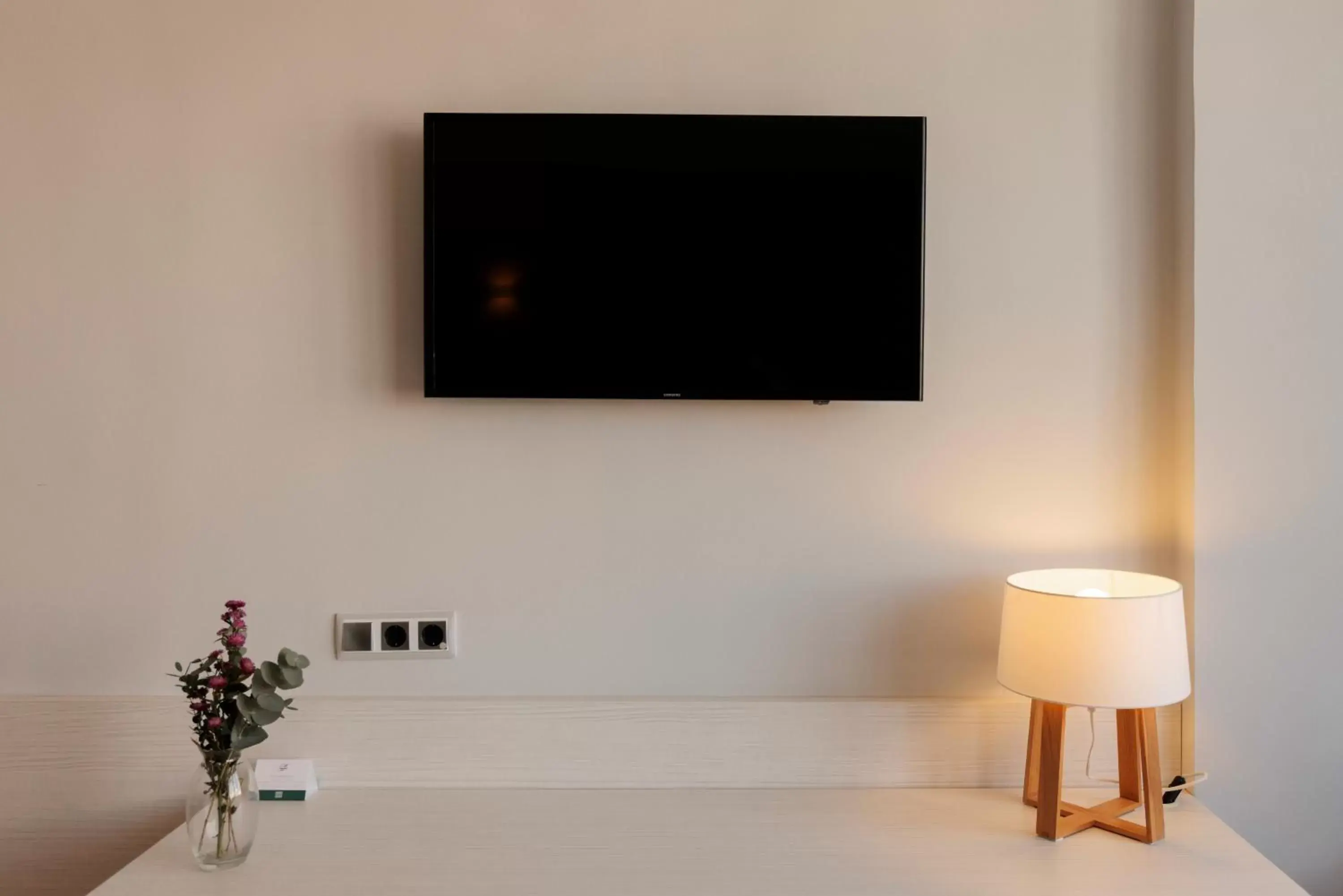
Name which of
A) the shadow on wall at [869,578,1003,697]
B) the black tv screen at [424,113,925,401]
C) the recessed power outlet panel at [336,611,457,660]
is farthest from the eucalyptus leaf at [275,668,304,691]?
the shadow on wall at [869,578,1003,697]

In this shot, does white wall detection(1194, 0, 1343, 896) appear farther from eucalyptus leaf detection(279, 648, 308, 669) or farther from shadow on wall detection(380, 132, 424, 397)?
eucalyptus leaf detection(279, 648, 308, 669)

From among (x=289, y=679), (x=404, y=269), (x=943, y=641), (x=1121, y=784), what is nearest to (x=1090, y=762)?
(x=1121, y=784)

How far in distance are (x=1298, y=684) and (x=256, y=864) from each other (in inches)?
73.5

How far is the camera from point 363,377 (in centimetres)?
182

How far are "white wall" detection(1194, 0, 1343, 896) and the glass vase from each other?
66.8 inches

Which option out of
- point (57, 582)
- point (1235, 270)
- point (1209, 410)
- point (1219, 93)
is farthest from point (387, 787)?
point (1219, 93)

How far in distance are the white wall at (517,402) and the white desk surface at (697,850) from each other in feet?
0.70

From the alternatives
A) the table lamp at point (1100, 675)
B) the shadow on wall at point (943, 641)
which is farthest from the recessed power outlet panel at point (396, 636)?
the table lamp at point (1100, 675)

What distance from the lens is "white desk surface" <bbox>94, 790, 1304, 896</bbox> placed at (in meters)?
1.43

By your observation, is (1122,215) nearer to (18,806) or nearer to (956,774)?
(956,774)

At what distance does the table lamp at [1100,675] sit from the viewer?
1.53 m

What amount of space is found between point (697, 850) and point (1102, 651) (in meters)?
0.73

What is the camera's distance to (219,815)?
148 centimetres

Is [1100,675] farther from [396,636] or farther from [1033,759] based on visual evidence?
[396,636]
